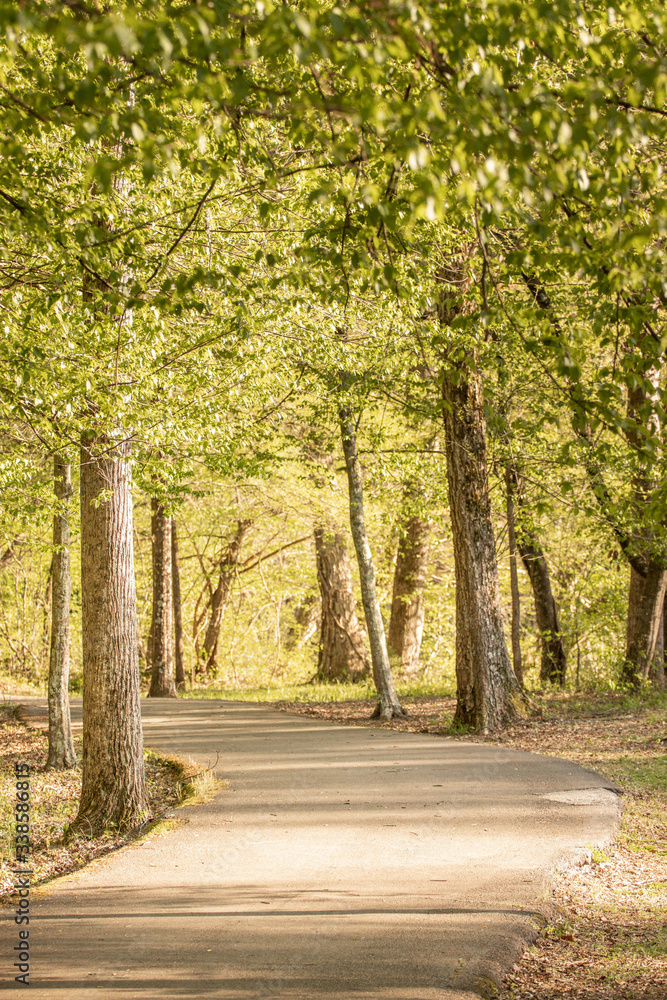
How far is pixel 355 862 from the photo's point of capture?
5.95 meters

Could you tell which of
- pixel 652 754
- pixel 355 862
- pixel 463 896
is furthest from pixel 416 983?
pixel 652 754

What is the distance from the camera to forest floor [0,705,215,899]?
Answer: 7145 mm

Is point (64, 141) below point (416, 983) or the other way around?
the other way around

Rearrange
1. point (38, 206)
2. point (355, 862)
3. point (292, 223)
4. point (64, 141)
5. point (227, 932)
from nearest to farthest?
point (227, 932), point (38, 206), point (355, 862), point (64, 141), point (292, 223)

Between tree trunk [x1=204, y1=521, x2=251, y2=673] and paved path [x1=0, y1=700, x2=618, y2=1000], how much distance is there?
14126 mm

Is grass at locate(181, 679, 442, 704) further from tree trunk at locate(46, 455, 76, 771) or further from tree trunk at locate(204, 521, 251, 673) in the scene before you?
tree trunk at locate(46, 455, 76, 771)

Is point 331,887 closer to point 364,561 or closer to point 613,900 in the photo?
point 613,900

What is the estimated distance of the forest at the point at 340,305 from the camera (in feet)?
10.1

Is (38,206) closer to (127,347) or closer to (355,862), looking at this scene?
(127,347)

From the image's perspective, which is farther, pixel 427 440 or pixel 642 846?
pixel 427 440

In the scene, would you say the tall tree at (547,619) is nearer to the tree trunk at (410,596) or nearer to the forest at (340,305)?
the forest at (340,305)

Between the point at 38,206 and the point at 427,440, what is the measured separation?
38.1ft

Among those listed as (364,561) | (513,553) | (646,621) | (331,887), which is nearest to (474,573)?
(364,561)

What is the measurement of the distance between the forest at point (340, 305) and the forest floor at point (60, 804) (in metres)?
0.30
